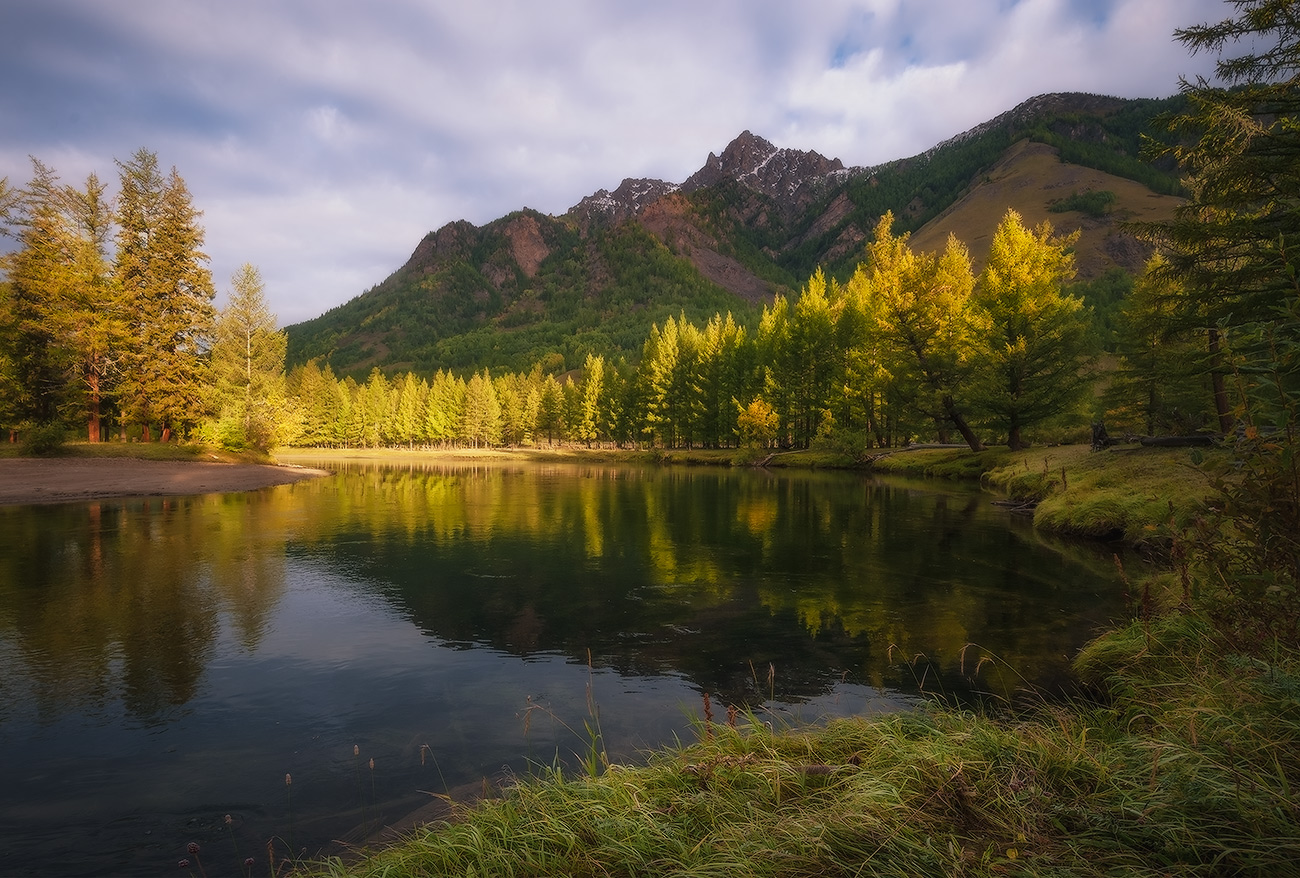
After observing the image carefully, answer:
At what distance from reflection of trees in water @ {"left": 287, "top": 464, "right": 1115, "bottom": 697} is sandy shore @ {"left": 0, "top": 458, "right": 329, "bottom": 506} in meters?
11.3

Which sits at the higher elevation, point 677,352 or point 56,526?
point 677,352

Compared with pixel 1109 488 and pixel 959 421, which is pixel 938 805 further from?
pixel 959 421

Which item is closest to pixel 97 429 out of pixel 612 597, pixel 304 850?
pixel 612 597

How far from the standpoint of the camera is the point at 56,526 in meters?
20.4

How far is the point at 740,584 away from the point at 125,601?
43.4 feet

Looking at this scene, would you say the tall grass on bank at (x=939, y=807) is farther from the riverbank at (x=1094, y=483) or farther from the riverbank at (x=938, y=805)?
the riverbank at (x=1094, y=483)

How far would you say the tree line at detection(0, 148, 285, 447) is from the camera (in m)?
39.6

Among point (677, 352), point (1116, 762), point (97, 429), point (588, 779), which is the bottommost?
point (588, 779)

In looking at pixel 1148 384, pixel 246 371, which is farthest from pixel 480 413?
pixel 1148 384

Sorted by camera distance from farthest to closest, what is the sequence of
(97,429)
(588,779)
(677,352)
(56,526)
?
(677,352), (97,429), (56,526), (588,779)

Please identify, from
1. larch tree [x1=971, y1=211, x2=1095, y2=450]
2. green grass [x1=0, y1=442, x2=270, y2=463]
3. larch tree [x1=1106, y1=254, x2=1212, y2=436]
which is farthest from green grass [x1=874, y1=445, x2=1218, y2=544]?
green grass [x1=0, y1=442, x2=270, y2=463]

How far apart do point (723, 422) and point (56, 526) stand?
202ft

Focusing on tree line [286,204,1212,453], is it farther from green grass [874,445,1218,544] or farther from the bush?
the bush

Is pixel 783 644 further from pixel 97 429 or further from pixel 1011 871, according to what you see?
pixel 97 429
